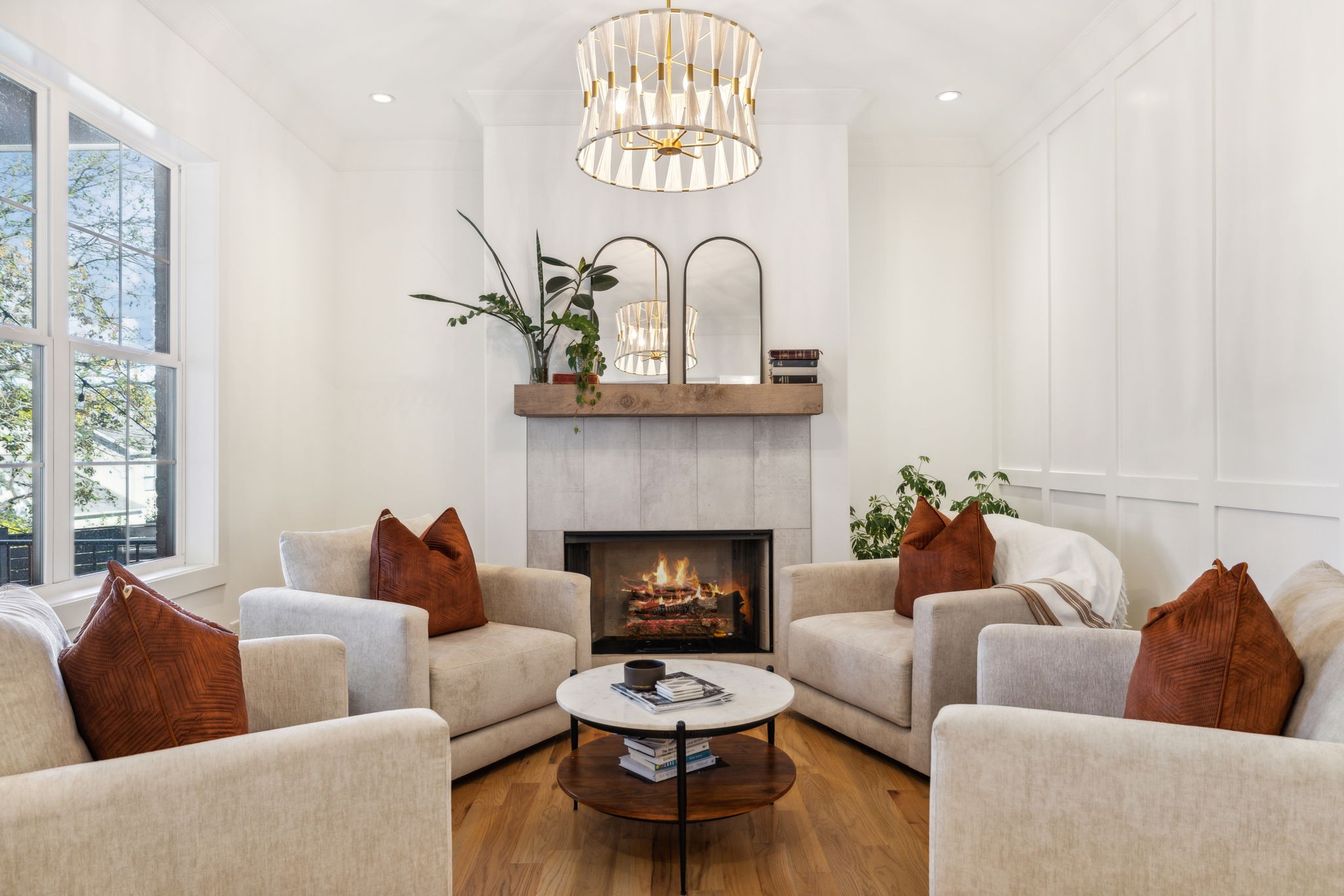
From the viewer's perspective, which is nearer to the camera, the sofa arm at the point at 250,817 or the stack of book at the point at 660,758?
the sofa arm at the point at 250,817

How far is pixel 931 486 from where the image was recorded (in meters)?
4.33

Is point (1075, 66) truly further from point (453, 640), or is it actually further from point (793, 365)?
point (453, 640)

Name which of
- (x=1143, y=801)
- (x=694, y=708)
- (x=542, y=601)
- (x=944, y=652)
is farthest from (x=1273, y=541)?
(x=542, y=601)

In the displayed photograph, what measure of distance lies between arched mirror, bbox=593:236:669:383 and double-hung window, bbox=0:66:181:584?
1801mm

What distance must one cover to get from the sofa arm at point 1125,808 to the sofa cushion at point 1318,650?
0.34ft

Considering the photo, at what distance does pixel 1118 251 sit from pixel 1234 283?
2.29 feet

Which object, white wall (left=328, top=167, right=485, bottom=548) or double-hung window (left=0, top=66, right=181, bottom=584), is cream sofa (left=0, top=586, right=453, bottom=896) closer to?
double-hung window (left=0, top=66, right=181, bottom=584)

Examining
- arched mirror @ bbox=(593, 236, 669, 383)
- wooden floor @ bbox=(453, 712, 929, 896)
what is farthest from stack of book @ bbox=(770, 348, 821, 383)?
wooden floor @ bbox=(453, 712, 929, 896)

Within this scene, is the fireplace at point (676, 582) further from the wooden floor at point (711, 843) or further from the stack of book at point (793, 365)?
the wooden floor at point (711, 843)

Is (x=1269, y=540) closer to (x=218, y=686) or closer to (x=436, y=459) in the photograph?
(x=218, y=686)

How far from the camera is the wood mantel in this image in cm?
367

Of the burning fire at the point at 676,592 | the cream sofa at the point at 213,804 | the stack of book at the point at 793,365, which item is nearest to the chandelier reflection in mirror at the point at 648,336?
the stack of book at the point at 793,365

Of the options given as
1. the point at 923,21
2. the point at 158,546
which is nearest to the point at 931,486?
the point at 923,21

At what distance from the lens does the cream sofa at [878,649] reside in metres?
2.44
